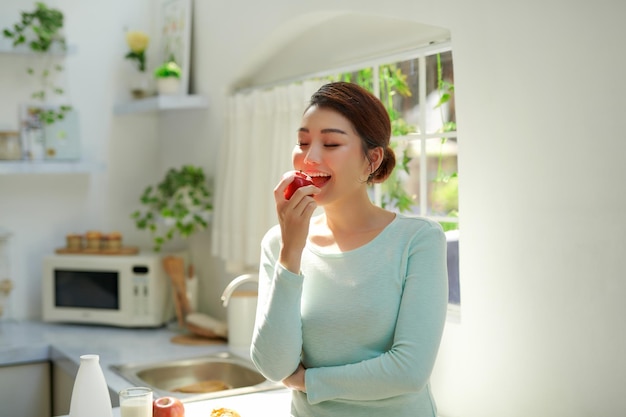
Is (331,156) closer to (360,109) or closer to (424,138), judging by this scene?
(360,109)

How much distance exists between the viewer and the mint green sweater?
57.1 inches

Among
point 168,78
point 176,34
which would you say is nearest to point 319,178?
point 168,78

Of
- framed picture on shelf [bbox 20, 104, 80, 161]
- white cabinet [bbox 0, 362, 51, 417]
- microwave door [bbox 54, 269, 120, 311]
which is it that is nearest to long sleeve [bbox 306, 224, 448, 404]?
white cabinet [bbox 0, 362, 51, 417]

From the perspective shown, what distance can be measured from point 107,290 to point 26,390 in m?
0.55

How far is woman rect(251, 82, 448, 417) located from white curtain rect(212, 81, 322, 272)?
1.19m

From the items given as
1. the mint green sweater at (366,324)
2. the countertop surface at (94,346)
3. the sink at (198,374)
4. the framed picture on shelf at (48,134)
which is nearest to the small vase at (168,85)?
the framed picture on shelf at (48,134)

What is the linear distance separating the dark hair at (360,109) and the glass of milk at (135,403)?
0.77 m

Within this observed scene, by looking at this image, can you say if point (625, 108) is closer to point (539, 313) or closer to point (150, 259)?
point (539, 313)

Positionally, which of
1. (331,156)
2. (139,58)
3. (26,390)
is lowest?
(26,390)

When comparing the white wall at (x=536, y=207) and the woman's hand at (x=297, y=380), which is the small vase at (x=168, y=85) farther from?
the woman's hand at (x=297, y=380)

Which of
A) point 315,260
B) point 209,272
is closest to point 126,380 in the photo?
point 209,272

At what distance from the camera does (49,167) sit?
3.49 m

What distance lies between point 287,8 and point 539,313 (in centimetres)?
149

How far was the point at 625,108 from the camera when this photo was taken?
1620mm
